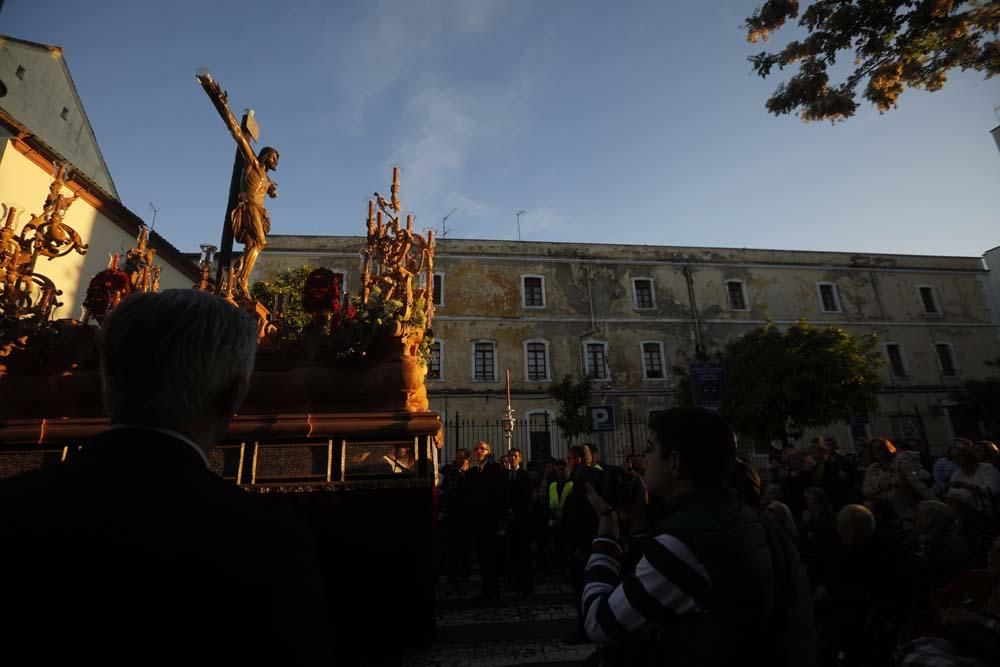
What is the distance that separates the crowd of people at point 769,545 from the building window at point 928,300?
1212 inches

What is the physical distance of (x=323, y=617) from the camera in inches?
37.2

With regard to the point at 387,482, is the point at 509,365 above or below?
above

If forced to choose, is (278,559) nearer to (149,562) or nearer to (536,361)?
(149,562)

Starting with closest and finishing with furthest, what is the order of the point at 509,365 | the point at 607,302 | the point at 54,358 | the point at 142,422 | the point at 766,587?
the point at 142,422 → the point at 766,587 → the point at 54,358 → the point at 509,365 → the point at 607,302

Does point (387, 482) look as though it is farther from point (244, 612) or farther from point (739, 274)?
point (739, 274)

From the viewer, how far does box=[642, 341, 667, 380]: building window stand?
90.1 ft

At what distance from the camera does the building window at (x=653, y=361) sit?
27.5m

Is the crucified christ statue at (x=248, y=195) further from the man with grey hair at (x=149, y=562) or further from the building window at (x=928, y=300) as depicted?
the building window at (x=928, y=300)

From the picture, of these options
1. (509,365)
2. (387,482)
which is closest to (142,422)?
(387,482)

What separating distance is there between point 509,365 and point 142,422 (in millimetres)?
25403

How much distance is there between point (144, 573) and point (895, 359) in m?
38.0

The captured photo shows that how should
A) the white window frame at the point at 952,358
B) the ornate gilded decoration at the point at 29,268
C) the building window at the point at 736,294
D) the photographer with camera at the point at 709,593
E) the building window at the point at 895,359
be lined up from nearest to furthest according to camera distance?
the photographer with camera at the point at 709,593 → the ornate gilded decoration at the point at 29,268 → the building window at the point at 736,294 → the building window at the point at 895,359 → the white window frame at the point at 952,358

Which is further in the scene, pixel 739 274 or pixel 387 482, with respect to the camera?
pixel 739 274

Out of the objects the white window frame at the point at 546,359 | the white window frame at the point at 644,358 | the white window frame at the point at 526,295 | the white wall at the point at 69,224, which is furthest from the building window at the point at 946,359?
the white wall at the point at 69,224
